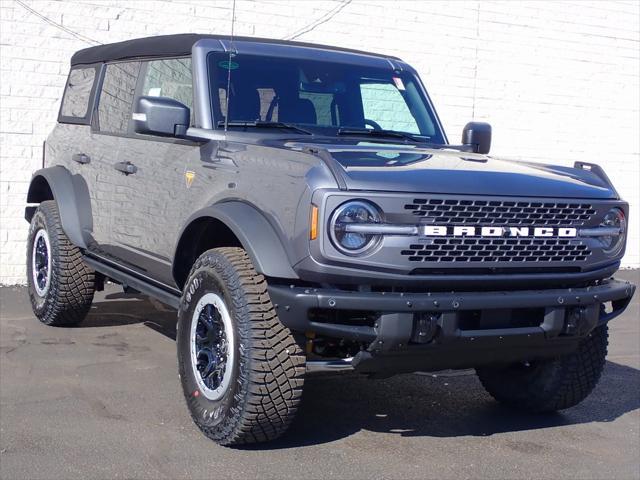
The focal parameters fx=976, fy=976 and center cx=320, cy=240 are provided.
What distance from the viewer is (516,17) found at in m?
11.2

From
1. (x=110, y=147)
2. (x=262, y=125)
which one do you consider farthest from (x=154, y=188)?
(x=110, y=147)

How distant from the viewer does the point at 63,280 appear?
6766mm

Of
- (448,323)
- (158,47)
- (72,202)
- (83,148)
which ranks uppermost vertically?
(158,47)

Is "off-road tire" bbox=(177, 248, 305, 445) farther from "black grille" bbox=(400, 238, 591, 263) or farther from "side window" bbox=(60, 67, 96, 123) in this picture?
"side window" bbox=(60, 67, 96, 123)

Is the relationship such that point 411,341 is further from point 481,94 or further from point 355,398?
point 481,94

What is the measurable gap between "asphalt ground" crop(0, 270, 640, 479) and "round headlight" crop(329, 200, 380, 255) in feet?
3.31

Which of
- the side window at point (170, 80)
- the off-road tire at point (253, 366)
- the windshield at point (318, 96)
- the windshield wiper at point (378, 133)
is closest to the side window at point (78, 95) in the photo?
the side window at point (170, 80)

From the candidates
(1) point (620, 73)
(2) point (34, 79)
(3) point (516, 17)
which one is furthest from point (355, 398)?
(1) point (620, 73)

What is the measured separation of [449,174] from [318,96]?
1.48 m

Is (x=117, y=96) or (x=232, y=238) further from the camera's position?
(x=117, y=96)

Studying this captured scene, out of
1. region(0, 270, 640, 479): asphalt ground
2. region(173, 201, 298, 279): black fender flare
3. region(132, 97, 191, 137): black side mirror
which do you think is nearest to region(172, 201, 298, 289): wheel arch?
region(173, 201, 298, 279): black fender flare

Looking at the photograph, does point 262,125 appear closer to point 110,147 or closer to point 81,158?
point 110,147

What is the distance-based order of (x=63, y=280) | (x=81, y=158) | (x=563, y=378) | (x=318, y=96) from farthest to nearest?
1. (x=63, y=280)
2. (x=81, y=158)
3. (x=318, y=96)
4. (x=563, y=378)

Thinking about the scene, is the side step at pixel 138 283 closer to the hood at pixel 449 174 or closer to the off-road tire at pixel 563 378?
the hood at pixel 449 174
